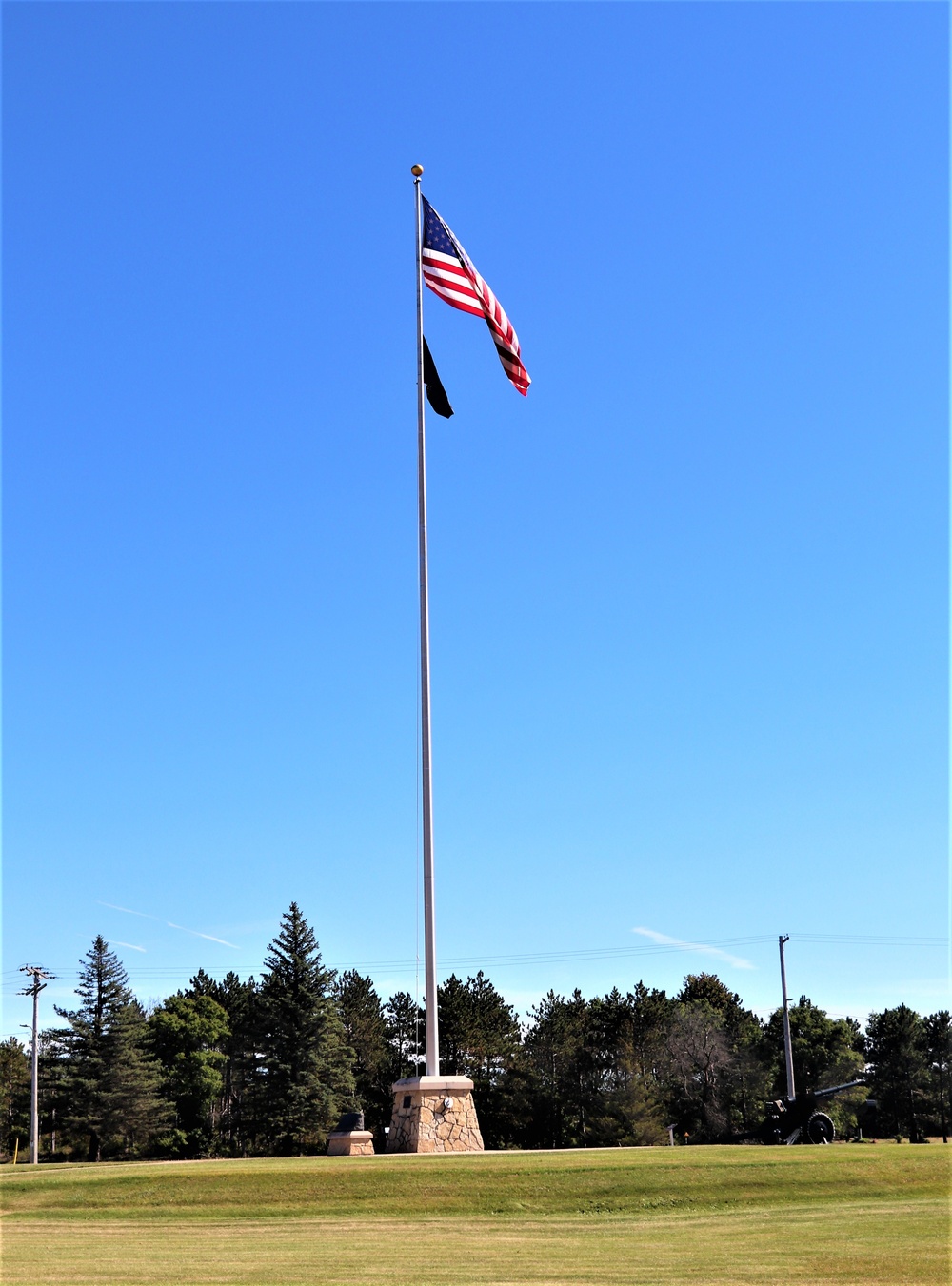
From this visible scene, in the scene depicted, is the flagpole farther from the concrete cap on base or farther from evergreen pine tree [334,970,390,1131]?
evergreen pine tree [334,970,390,1131]

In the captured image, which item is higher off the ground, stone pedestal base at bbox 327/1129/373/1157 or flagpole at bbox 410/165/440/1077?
flagpole at bbox 410/165/440/1077

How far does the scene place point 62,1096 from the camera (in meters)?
56.7

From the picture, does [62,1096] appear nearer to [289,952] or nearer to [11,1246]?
[289,952]

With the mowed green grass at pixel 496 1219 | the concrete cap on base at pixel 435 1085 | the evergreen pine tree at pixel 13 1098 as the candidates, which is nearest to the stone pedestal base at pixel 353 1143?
the concrete cap on base at pixel 435 1085

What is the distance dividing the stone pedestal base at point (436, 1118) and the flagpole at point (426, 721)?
0.41 metres

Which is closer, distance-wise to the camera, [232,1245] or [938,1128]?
[232,1245]

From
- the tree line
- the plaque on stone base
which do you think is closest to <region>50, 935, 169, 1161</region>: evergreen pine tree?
the tree line

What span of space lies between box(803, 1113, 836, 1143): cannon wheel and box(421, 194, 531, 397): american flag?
54.1 ft

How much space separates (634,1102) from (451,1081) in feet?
130

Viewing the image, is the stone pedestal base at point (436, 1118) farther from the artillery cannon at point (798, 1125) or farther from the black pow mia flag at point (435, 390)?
the black pow mia flag at point (435, 390)

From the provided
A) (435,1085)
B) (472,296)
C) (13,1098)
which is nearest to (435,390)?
(472,296)

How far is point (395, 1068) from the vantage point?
6581cm

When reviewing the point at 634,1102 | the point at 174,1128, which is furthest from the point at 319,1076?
the point at 634,1102

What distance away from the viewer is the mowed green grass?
13.0 m
